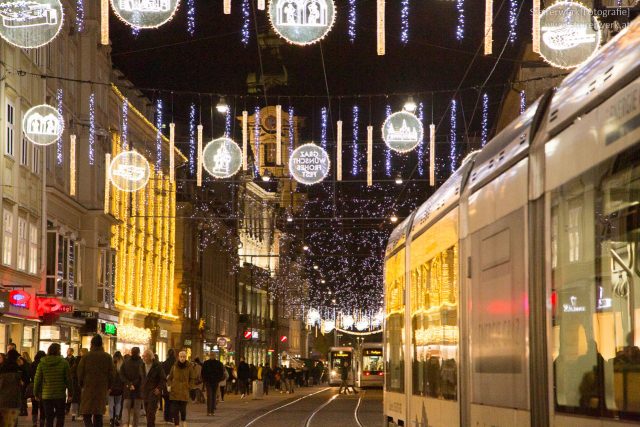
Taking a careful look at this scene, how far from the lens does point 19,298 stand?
A: 121ft

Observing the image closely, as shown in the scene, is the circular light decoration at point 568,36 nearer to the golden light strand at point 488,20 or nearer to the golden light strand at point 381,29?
the golden light strand at point 488,20

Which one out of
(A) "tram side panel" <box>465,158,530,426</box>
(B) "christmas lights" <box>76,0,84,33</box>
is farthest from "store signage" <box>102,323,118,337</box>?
(A) "tram side panel" <box>465,158,530,426</box>

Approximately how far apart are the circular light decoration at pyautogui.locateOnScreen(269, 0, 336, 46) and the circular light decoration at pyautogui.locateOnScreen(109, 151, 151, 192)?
1608 cm

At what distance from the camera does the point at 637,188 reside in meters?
6.91

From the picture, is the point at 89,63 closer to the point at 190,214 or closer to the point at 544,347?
the point at 190,214

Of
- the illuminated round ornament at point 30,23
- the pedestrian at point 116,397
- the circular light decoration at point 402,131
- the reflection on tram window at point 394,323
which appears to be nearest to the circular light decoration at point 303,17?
the reflection on tram window at point 394,323

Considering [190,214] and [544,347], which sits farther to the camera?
[190,214]

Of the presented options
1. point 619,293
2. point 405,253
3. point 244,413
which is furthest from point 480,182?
point 244,413

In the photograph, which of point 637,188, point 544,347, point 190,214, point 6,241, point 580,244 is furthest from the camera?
point 190,214

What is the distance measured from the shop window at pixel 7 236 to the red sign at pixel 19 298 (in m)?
1.01

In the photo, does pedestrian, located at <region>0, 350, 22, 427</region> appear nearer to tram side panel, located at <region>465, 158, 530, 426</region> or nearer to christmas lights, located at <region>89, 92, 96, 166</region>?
tram side panel, located at <region>465, 158, 530, 426</region>

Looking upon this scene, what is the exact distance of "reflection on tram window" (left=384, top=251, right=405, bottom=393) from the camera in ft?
60.0

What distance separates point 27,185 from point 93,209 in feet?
32.8

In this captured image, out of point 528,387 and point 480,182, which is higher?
point 480,182
